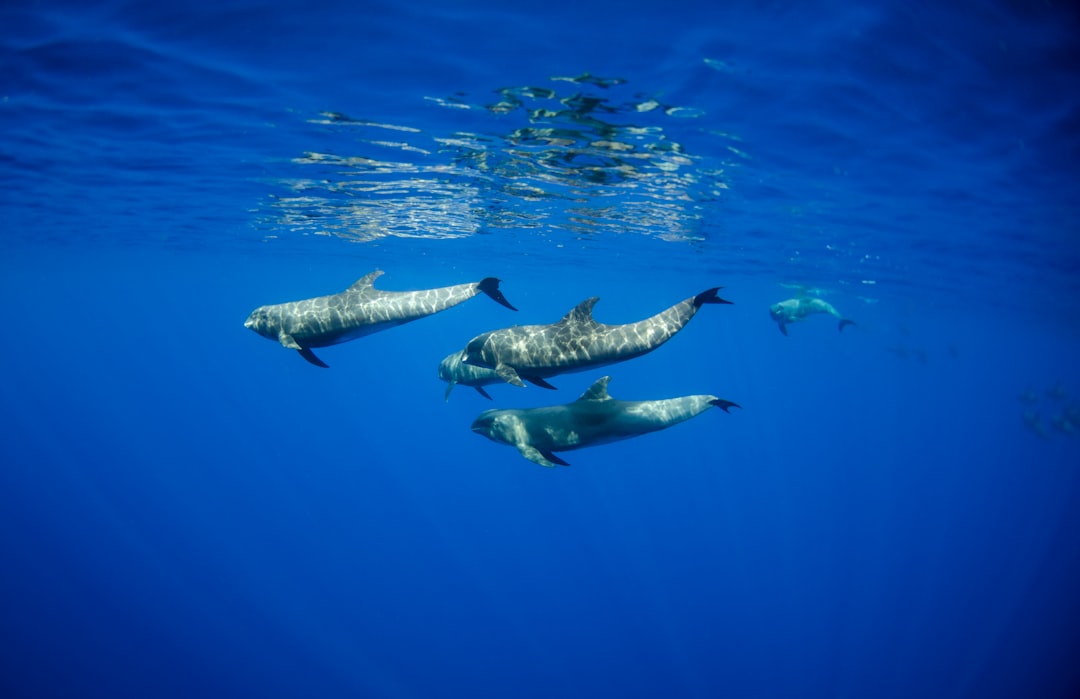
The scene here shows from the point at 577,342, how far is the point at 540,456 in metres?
1.99

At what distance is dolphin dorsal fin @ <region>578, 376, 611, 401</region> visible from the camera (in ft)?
29.6

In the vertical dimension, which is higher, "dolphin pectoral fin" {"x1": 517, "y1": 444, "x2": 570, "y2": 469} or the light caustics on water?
the light caustics on water

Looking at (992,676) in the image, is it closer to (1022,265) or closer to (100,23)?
(1022,265)

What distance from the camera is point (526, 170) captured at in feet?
51.2

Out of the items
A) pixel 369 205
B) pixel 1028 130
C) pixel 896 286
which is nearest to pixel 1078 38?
pixel 1028 130

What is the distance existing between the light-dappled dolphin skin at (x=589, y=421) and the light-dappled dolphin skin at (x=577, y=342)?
0.71m

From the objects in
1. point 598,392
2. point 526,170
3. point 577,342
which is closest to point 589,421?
point 598,392

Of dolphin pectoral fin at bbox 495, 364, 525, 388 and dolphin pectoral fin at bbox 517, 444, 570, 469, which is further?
dolphin pectoral fin at bbox 495, 364, 525, 388

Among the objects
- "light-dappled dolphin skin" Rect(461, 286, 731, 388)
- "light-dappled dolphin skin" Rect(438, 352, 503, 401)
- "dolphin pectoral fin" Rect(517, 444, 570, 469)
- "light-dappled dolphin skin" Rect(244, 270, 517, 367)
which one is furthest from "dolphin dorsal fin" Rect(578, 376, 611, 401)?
"light-dappled dolphin skin" Rect(438, 352, 503, 401)

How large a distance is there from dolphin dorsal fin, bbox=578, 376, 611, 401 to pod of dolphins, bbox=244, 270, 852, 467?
2cm

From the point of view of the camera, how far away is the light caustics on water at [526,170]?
11078 millimetres

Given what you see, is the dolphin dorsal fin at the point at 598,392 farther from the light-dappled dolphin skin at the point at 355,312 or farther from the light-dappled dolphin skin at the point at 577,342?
the light-dappled dolphin skin at the point at 355,312

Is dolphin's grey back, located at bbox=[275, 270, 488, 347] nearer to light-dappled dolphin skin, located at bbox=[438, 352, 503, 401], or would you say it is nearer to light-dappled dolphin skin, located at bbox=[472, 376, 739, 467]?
light-dappled dolphin skin, located at bbox=[438, 352, 503, 401]

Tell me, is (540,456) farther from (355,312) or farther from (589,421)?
(355,312)
